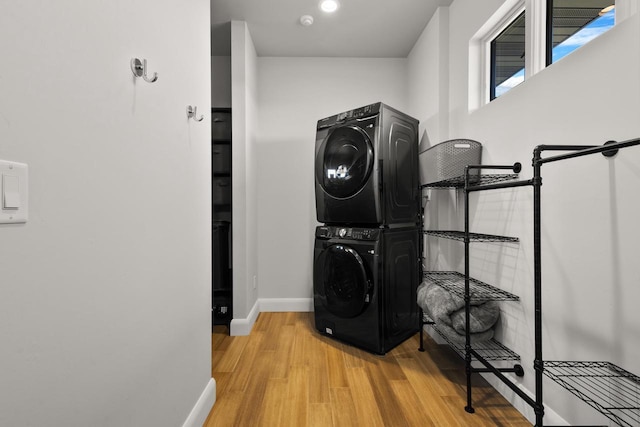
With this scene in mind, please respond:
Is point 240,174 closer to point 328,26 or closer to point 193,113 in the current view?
point 193,113

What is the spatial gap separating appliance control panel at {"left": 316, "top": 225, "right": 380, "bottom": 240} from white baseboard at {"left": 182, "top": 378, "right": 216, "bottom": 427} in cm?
124

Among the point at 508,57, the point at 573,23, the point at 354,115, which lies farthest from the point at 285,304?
the point at 573,23

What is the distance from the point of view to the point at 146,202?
97 cm

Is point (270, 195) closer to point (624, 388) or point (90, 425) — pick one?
point (90, 425)

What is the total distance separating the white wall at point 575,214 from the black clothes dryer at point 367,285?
60 centimetres

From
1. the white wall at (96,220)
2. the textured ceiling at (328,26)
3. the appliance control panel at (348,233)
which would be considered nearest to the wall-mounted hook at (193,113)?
the white wall at (96,220)

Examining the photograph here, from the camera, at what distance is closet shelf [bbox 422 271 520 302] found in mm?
1527

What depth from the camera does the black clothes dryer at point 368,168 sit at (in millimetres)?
2082

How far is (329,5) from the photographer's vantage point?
2250 mm

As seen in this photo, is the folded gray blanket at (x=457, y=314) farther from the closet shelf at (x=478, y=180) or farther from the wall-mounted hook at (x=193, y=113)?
the wall-mounted hook at (x=193, y=113)

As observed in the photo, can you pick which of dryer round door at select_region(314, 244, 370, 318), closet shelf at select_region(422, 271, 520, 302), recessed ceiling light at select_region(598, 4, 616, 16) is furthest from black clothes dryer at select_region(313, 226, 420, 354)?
recessed ceiling light at select_region(598, 4, 616, 16)

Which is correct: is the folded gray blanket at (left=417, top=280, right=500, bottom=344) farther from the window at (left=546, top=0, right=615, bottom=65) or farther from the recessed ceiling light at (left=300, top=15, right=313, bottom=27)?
the recessed ceiling light at (left=300, top=15, right=313, bottom=27)

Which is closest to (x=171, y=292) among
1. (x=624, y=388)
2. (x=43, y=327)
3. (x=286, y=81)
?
(x=43, y=327)

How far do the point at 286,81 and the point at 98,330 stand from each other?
9.27ft
